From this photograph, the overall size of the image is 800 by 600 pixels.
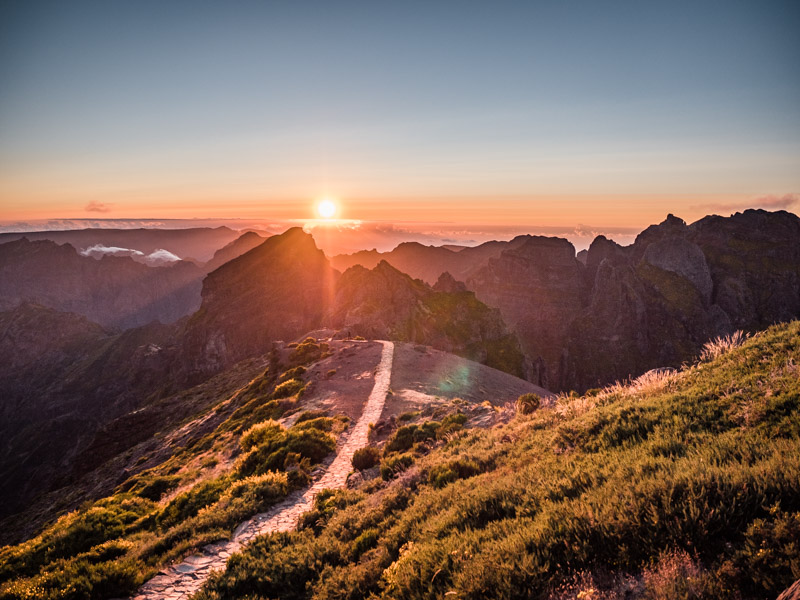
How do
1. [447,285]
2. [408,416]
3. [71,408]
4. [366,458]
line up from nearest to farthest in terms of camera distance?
[366,458] → [408,416] → [447,285] → [71,408]

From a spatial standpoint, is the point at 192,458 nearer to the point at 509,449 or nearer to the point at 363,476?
the point at 363,476

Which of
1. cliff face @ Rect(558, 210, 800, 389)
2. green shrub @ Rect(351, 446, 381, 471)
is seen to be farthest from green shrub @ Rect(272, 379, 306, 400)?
cliff face @ Rect(558, 210, 800, 389)

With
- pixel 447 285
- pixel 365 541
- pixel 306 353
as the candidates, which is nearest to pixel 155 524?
pixel 365 541

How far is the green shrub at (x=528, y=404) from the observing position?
55.1 ft

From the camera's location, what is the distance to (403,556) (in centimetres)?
684

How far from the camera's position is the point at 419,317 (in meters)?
93.8

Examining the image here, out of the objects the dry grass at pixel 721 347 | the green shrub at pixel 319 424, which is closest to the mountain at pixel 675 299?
the green shrub at pixel 319 424

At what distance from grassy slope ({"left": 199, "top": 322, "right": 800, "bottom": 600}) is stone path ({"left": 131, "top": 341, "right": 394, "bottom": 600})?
1.00 metres

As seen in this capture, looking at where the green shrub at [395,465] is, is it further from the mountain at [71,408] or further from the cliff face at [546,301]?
the cliff face at [546,301]

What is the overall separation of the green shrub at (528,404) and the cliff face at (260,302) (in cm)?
9991

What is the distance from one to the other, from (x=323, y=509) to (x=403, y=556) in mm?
5630

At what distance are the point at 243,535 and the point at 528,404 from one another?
40.7 ft

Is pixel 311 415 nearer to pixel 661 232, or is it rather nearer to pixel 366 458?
pixel 366 458

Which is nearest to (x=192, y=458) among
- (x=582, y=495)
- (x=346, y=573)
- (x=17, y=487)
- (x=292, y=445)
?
(x=292, y=445)
